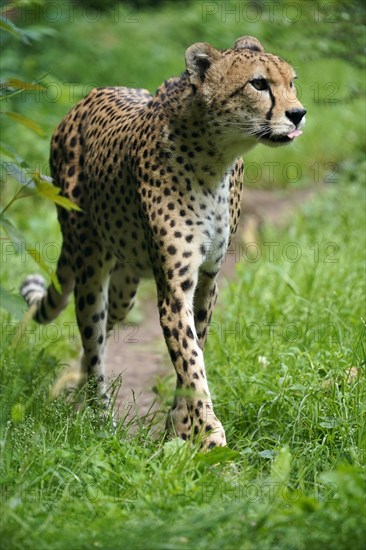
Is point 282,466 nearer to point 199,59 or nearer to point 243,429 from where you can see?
point 243,429

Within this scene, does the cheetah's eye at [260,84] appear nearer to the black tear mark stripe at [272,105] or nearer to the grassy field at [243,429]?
the black tear mark stripe at [272,105]

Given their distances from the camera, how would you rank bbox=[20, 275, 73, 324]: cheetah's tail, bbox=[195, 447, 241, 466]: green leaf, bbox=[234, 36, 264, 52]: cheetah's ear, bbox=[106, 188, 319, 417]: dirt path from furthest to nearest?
bbox=[20, 275, 73, 324]: cheetah's tail, bbox=[106, 188, 319, 417]: dirt path, bbox=[234, 36, 264, 52]: cheetah's ear, bbox=[195, 447, 241, 466]: green leaf

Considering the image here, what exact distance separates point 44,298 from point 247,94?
6.64 ft

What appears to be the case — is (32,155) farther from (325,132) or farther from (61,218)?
(61,218)

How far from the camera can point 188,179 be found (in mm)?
4629

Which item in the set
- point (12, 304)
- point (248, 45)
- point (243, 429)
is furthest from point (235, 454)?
point (248, 45)

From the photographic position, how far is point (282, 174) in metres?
10.6

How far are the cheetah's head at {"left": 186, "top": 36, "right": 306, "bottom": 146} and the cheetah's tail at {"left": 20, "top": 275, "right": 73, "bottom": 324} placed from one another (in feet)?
5.39

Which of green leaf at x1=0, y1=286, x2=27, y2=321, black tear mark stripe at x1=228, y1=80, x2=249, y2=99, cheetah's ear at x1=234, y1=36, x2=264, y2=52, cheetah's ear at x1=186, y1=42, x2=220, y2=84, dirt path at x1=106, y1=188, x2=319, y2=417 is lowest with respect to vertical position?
dirt path at x1=106, y1=188, x2=319, y2=417

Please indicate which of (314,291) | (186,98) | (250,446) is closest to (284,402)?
(250,446)

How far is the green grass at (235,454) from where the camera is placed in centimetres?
321

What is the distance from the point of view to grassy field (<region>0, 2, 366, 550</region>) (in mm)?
3227

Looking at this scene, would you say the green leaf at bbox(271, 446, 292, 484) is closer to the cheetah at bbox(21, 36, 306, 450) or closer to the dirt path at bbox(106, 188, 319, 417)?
the cheetah at bbox(21, 36, 306, 450)

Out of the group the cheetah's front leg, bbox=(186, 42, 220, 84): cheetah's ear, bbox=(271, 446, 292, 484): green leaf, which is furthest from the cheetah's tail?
bbox=(271, 446, 292, 484): green leaf
